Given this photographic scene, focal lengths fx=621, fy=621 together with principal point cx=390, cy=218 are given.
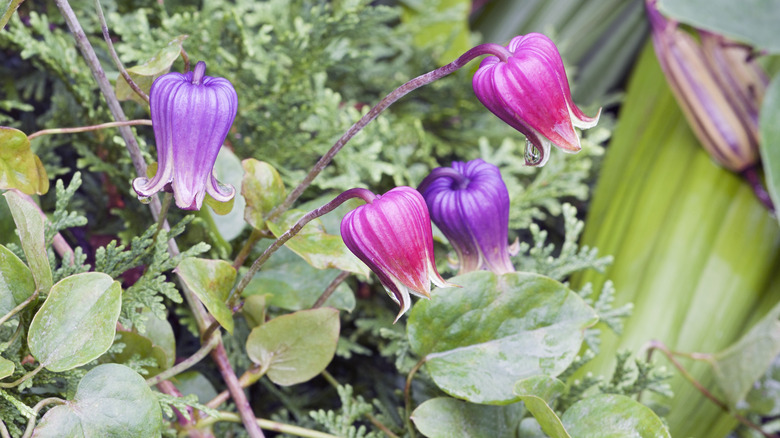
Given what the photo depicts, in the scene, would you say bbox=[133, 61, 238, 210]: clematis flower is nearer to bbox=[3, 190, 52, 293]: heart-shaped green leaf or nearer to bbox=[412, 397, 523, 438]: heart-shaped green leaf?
bbox=[3, 190, 52, 293]: heart-shaped green leaf

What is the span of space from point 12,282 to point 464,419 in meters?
0.29

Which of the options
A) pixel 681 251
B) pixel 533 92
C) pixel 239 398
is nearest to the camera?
pixel 533 92

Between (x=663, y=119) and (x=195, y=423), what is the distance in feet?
2.61

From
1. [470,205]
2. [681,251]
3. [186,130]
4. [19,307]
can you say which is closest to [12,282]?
[19,307]

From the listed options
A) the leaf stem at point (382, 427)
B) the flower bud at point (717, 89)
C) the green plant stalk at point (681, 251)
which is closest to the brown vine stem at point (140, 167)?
the leaf stem at point (382, 427)

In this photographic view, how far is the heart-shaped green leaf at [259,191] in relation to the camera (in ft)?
1.39

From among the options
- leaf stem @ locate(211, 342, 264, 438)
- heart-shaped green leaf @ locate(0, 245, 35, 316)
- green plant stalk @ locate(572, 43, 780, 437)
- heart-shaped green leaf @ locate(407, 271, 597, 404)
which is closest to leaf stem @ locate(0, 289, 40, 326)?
heart-shaped green leaf @ locate(0, 245, 35, 316)

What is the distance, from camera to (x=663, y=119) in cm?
93

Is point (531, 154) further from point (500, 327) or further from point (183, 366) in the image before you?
point (183, 366)

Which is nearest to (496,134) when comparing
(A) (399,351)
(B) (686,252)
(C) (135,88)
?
(B) (686,252)

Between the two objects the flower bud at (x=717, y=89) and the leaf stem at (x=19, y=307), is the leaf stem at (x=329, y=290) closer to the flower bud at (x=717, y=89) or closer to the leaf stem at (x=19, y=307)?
the leaf stem at (x=19, y=307)

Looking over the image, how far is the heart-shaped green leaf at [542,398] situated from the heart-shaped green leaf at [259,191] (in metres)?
0.20

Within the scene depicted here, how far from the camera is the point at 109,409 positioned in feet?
1.07

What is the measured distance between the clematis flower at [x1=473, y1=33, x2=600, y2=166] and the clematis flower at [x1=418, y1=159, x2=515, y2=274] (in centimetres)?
8
